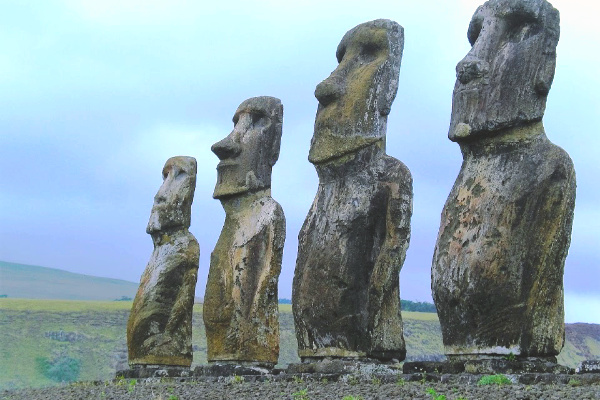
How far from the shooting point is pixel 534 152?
9.89m

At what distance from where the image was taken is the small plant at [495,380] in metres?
8.79

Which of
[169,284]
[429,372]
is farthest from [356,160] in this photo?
[169,284]

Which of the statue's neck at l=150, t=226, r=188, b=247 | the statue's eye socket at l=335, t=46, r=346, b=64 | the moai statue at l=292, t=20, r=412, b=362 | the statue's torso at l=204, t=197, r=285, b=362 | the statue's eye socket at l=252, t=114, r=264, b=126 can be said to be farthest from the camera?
the statue's neck at l=150, t=226, r=188, b=247

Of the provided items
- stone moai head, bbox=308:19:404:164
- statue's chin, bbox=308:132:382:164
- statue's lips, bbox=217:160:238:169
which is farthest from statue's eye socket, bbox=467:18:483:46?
statue's lips, bbox=217:160:238:169

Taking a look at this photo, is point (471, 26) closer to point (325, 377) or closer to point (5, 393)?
point (325, 377)

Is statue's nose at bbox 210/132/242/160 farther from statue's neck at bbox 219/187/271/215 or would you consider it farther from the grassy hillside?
the grassy hillside

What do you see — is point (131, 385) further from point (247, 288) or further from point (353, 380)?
point (353, 380)

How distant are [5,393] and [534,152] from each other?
9092mm

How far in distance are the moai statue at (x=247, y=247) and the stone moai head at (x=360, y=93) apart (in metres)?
2.37

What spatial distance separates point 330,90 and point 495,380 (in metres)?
4.39

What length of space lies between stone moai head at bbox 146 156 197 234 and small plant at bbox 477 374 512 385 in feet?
26.5

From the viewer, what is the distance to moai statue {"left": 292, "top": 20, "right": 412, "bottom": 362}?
1124cm

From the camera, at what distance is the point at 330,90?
39.4 ft

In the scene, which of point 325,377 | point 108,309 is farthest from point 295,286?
point 108,309
